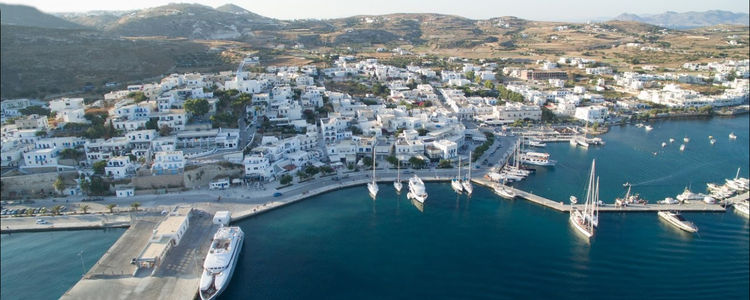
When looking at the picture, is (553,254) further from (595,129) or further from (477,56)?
(477,56)

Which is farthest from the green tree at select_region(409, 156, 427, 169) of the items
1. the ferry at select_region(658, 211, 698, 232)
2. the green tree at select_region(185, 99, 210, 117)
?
the green tree at select_region(185, 99, 210, 117)

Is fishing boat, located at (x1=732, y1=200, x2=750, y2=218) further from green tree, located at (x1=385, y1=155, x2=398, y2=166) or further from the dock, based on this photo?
green tree, located at (x1=385, y1=155, x2=398, y2=166)

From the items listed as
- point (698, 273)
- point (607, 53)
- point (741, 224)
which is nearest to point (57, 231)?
point (698, 273)

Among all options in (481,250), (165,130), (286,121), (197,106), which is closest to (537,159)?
(481,250)

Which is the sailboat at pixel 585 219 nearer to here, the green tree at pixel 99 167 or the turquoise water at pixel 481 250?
the turquoise water at pixel 481 250

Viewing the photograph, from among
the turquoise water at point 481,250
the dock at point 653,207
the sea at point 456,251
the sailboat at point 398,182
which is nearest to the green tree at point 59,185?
the sea at point 456,251

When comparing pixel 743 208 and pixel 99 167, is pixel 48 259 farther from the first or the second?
pixel 743 208

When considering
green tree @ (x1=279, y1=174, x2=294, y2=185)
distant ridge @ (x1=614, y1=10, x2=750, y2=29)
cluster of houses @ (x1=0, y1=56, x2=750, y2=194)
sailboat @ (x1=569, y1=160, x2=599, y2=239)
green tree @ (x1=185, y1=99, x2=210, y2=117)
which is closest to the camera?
sailboat @ (x1=569, y1=160, x2=599, y2=239)
